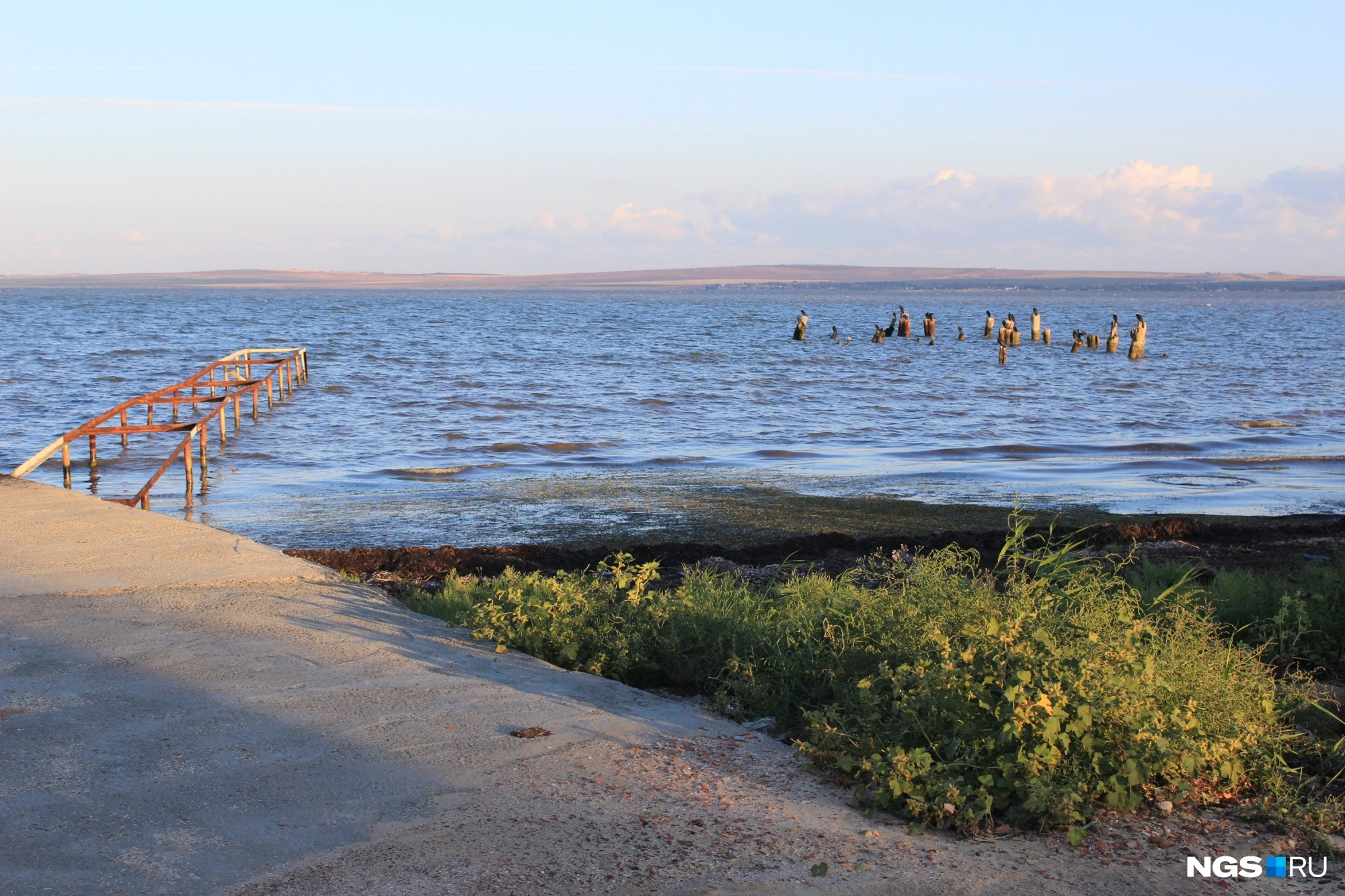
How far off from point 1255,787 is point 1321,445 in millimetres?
17048

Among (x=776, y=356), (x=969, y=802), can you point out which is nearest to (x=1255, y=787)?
(x=969, y=802)

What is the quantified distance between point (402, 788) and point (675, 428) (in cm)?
1753

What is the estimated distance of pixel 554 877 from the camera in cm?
315

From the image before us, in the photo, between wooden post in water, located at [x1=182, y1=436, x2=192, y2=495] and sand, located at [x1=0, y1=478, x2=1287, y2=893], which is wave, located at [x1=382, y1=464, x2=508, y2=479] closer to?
wooden post in water, located at [x1=182, y1=436, x2=192, y2=495]

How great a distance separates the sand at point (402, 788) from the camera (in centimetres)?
319

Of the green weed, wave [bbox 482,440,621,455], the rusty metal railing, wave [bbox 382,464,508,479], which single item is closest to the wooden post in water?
the rusty metal railing

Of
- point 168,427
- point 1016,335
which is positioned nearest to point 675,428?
point 168,427

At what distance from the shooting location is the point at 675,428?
69.4 feet

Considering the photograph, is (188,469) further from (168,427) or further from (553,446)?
(553,446)

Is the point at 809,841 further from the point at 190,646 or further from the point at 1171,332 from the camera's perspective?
the point at 1171,332

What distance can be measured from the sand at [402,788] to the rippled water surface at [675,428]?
561 centimetres

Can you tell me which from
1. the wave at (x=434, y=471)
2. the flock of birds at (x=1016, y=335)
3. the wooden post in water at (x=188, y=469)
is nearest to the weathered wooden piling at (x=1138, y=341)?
the flock of birds at (x=1016, y=335)

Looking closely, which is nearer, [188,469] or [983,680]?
[983,680]

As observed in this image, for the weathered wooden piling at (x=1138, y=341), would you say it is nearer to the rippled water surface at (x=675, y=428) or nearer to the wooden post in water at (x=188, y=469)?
the rippled water surface at (x=675, y=428)
